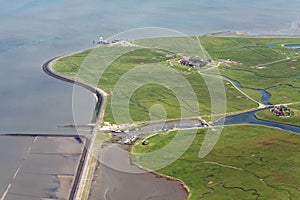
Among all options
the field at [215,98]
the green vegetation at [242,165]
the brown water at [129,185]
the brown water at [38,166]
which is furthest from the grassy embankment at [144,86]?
the brown water at [129,185]

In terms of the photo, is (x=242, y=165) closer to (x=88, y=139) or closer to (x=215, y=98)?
(x=88, y=139)

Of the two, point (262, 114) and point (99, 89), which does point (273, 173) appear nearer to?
point (262, 114)

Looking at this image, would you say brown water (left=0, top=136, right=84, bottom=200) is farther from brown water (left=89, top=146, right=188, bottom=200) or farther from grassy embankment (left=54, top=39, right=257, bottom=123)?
grassy embankment (left=54, top=39, right=257, bottom=123)

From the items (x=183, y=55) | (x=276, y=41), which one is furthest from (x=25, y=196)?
(x=276, y=41)

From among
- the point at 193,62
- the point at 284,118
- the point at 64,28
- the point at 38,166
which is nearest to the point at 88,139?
the point at 38,166

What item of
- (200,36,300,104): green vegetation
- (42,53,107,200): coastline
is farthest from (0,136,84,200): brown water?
(200,36,300,104): green vegetation
